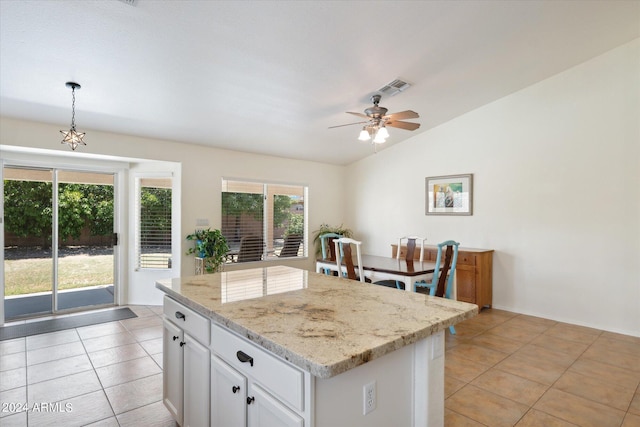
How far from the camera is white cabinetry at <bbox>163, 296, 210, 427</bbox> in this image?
1726 mm

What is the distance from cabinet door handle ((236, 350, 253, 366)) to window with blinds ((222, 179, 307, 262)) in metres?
4.28

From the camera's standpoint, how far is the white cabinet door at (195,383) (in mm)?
1706

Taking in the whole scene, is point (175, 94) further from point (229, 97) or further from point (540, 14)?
point (540, 14)

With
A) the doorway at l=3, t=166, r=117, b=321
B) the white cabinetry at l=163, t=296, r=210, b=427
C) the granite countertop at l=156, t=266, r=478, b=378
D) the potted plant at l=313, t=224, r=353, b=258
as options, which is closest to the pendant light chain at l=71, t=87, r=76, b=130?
the doorway at l=3, t=166, r=117, b=321

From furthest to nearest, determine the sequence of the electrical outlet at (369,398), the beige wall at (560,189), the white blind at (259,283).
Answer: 1. the beige wall at (560,189)
2. the white blind at (259,283)
3. the electrical outlet at (369,398)

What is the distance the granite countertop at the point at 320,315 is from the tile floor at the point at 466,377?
42.0 inches

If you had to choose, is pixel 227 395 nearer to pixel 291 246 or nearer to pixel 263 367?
pixel 263 367

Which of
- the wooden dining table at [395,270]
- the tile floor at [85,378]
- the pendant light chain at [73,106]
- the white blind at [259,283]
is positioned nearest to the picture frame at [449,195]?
the wooden dining table at [395,270]

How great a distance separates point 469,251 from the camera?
4.72 m

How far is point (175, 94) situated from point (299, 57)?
4.78 feet

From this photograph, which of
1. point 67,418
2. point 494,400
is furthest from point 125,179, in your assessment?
point 494,400

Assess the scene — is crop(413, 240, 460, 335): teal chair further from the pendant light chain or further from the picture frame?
the pendant light chain

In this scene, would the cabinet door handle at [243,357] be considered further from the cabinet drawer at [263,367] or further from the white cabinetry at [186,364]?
the white cabinetry at [186,364]

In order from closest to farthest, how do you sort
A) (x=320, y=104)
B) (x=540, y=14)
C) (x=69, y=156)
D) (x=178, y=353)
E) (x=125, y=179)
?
(x=178, y=353), (x=540, y=14), (x=320, y=104), (x=69, y=156), (x=125, y=179)
